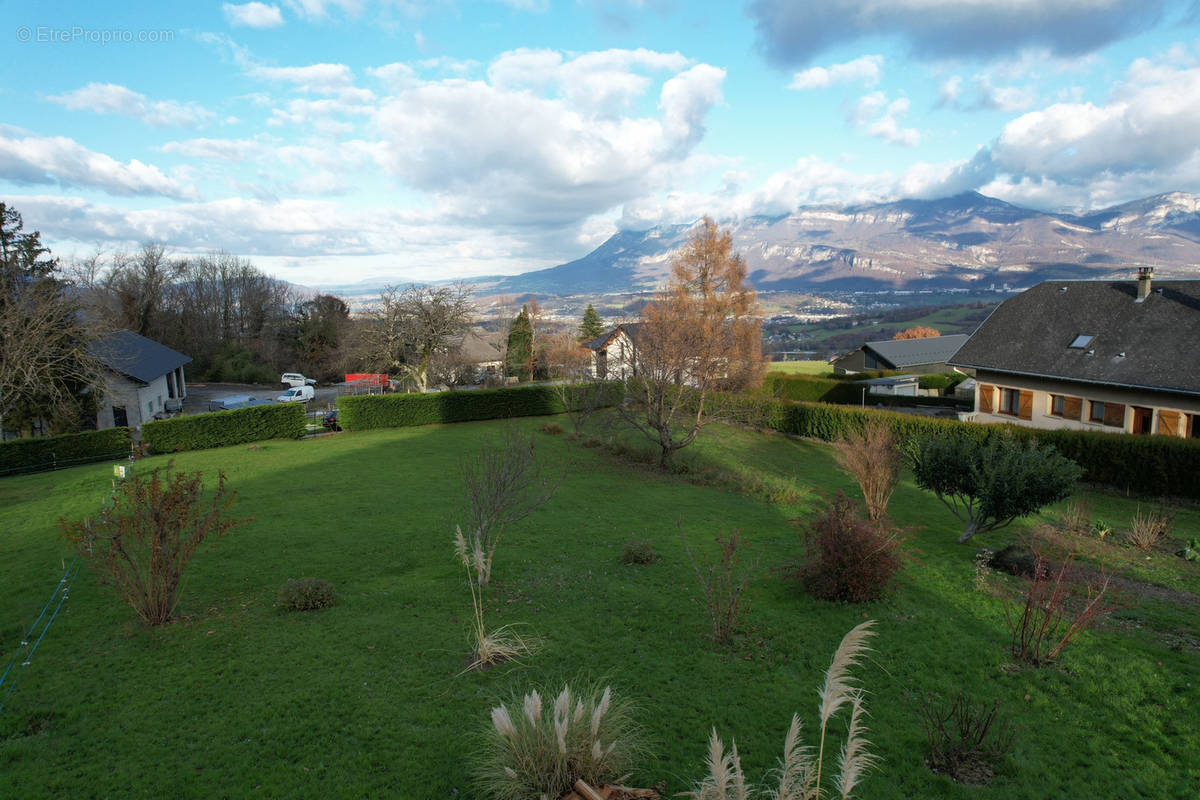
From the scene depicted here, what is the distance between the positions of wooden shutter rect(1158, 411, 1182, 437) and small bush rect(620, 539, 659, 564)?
2259 cm

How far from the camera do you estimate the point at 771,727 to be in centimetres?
648

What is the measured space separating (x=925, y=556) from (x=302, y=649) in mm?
11991

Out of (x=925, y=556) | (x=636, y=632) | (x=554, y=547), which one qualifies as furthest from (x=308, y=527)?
(x=925, y=556)

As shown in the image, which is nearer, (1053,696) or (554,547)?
(1053,696)

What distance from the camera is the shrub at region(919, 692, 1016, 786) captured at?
5.75 meters

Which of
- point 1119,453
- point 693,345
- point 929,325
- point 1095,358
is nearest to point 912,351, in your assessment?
point 1095,358

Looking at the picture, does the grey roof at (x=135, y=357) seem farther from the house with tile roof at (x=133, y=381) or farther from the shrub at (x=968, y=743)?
the shrub at (x=968, y=743)

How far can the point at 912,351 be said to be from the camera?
2180 inches

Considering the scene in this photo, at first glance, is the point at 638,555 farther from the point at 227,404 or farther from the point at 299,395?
the point at 299,395

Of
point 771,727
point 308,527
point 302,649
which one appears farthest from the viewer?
point 308,527

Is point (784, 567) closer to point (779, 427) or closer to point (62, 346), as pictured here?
point (779, 427)

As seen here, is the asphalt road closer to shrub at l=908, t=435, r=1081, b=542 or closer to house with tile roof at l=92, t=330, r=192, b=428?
house with tile roof at l=92, t=330, r=192, b=428

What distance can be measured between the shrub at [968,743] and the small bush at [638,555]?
6.06 metres

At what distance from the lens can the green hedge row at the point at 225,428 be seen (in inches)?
1060
